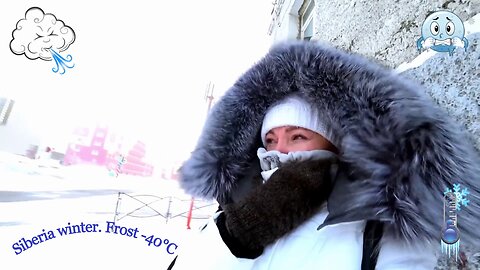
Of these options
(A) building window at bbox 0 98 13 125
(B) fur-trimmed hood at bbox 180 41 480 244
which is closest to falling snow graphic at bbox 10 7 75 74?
(A) building window at bbox 0 98 13 125

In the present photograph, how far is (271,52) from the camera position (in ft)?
2.48

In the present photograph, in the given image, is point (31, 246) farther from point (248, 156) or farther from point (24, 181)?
point (248, 156)

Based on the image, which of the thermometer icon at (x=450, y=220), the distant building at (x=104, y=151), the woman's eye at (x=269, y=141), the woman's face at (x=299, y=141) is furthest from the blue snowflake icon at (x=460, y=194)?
the distant building at (x=104, y=151)

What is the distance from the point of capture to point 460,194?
406 mm

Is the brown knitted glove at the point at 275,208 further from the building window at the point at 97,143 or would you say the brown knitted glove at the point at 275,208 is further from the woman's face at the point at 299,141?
the building window at the point at 97,143

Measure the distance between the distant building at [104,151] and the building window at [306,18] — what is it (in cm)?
172

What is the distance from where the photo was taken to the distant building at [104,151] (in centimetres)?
208

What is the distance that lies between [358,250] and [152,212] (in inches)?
88.7

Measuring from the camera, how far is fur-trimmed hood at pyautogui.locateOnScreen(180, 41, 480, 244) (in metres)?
0.40

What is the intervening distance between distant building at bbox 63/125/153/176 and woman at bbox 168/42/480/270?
1.79 m

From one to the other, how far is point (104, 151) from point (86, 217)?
21.2 inches

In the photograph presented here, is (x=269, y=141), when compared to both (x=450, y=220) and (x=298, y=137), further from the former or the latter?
(x=450, y=220)

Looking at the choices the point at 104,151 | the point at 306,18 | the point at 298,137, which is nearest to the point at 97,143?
the point at 104,151

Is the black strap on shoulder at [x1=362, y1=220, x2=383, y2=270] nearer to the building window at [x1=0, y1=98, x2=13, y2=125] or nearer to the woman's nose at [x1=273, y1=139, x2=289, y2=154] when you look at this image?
the woman's nose at [x1=273, y1=139, x2=289, y2=154]
